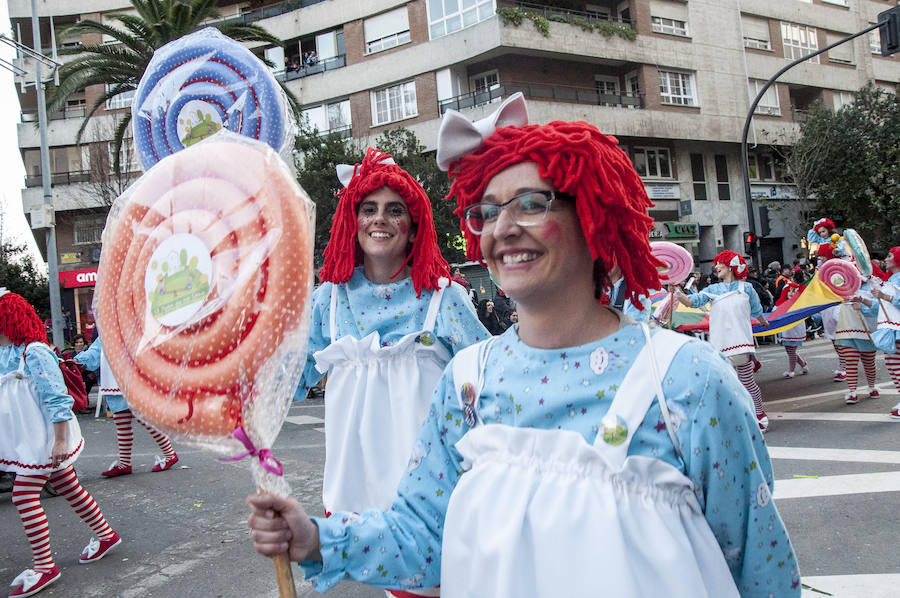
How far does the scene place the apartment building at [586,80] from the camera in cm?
2505

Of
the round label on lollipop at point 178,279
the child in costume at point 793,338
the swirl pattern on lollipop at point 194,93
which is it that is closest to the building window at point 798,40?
the child in costume at point 793,338

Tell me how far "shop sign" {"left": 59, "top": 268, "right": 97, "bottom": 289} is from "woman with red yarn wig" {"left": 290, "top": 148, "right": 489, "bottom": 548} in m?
29.0

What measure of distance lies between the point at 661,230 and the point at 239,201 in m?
26.9

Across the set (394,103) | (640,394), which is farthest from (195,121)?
(394,103)

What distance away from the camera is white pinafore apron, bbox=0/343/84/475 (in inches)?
175

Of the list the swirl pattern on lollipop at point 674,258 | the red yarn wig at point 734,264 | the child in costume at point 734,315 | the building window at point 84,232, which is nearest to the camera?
the swirl pattern on lollipop at point 674,258

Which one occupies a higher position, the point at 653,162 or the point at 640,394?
the point at 653,162

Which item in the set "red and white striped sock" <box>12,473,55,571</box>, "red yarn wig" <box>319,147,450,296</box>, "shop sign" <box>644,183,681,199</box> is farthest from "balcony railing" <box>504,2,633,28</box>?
"red yarn wig" <box>319,147,450,296</box>

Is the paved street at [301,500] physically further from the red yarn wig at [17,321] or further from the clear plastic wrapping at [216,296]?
the clear plastic wrapping at [216,296]

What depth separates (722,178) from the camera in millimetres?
29422

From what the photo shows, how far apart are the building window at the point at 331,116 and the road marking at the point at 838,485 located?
79.6 feet

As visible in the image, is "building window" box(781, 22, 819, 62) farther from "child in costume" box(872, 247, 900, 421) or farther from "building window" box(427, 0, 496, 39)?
"child in costume" box(872, 247, 900, 421)

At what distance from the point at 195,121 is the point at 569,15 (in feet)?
83.9

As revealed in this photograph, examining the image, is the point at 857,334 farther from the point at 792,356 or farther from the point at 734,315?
the point at 792,356
